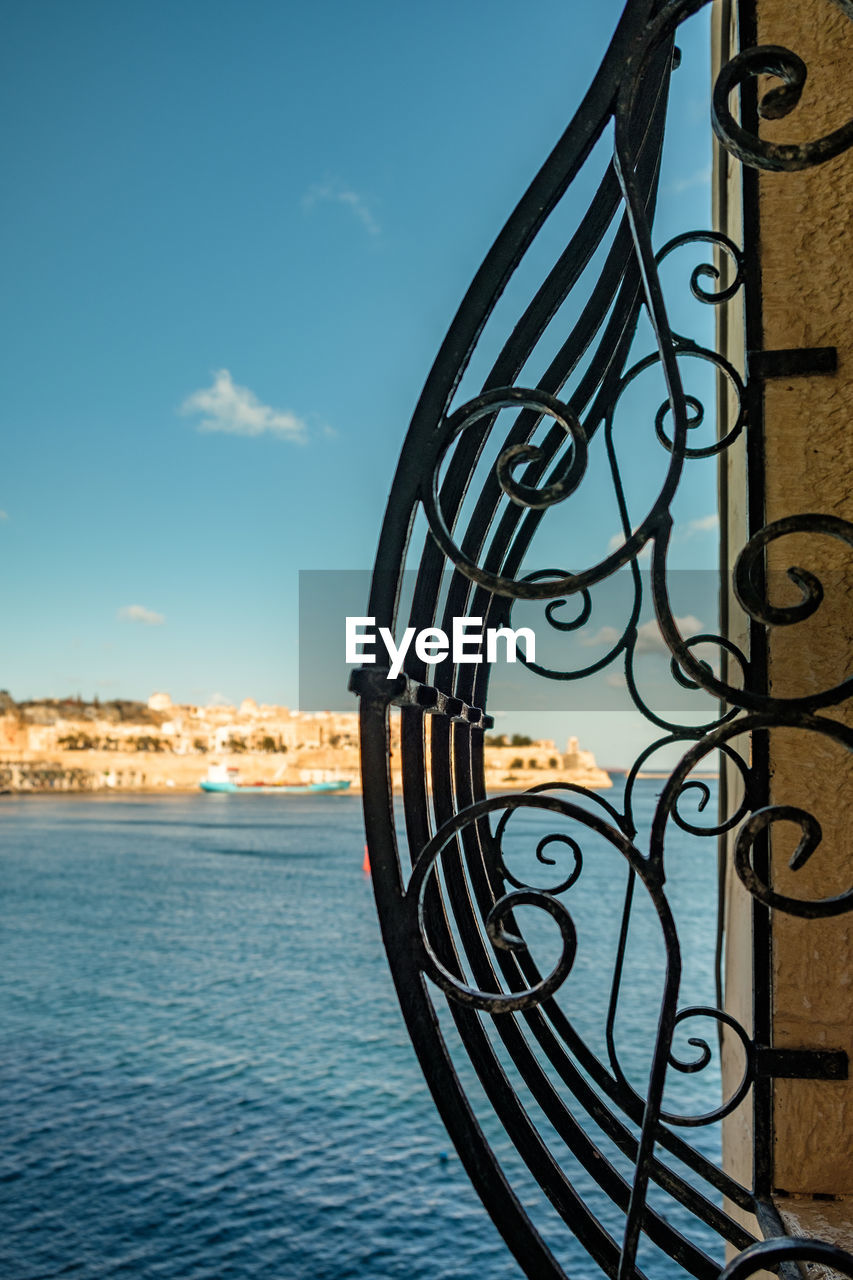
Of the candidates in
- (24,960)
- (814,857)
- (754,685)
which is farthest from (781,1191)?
(24,960)

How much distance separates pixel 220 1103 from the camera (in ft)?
44.5

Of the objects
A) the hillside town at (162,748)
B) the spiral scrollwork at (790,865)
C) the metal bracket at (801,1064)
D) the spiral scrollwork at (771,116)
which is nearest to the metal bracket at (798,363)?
the spiral scrollwork at (771,116)

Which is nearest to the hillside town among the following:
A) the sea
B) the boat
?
the boat

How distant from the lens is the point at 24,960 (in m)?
22.1

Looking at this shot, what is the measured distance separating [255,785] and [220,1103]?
207 ft

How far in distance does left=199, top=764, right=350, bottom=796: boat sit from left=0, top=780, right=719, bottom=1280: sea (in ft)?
140

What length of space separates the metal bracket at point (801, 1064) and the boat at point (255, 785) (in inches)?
2851

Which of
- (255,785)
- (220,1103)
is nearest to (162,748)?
(255,785)

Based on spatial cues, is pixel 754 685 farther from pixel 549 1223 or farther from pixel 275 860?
pixel 275 860

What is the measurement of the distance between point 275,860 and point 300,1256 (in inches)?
1200

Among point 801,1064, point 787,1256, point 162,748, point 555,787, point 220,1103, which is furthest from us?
point 162,748

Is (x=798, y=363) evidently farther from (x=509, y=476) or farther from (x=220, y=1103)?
(x=220, y=1103)

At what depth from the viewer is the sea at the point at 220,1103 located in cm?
956

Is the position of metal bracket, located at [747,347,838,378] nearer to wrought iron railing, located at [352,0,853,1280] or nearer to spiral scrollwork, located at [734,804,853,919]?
wrought iron railing, located at [352,0,853,1280]
